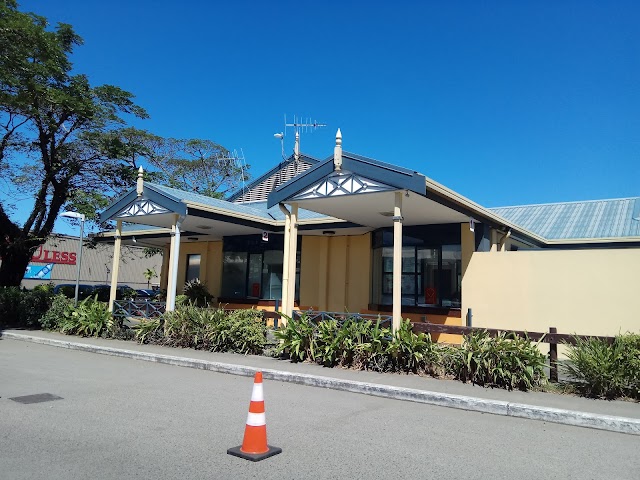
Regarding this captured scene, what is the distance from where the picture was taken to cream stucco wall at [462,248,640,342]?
11.2 meters

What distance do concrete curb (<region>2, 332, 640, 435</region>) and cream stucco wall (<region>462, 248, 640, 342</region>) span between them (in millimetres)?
5768

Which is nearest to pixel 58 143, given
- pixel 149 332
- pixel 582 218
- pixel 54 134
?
pixel 54 134

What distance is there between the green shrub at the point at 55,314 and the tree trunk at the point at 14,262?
430cm

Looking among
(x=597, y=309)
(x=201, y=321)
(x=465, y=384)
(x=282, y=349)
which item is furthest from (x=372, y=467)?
(x=597, y=309)

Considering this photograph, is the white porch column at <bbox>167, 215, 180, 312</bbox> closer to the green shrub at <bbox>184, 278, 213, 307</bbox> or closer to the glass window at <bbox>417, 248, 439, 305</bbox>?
the green shrub at <bbox>184, 278, 213, 307</bbox>

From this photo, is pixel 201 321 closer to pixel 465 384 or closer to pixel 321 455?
pixel 465 384

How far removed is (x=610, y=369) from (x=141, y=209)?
1203 centimetres

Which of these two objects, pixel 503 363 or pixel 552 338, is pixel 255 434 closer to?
pixel 503 363

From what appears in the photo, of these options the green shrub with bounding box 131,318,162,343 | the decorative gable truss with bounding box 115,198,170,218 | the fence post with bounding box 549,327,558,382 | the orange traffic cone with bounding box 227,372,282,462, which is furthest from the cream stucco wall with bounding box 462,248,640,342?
the orange traffic cone with bounding box 227,372,282,462

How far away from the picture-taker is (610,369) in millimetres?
7547

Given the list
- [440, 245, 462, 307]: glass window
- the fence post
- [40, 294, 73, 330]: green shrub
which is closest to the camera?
the fence post

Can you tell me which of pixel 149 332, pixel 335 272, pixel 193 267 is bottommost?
pixel 149 332

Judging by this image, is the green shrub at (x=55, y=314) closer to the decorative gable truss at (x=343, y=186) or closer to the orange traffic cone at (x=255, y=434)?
the decorative gable truss at (x=343, y=186)

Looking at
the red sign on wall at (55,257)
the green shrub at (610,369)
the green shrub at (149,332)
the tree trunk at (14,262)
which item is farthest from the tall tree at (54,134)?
the red sign on wall at (55,257)
